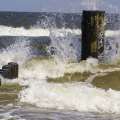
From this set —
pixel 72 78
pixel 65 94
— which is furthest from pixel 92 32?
pixel 65 94

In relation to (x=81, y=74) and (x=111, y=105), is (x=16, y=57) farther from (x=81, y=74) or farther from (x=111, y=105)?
(x=111, y=105)

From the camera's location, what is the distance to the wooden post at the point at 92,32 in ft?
29.1

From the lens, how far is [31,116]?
6105 mm

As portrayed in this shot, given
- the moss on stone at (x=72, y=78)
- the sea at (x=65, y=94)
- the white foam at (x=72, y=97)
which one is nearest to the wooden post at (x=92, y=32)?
the sea at (x=65, y=94)

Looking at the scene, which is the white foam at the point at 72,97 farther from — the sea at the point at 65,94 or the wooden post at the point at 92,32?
the wooden post at the point at 92,32

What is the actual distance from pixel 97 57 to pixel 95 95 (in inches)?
91.2

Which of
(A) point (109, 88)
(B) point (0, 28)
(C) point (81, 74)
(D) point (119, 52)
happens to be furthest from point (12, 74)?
(B) point (0, 28)

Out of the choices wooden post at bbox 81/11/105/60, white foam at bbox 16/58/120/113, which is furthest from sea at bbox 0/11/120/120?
wooden post at bbox 81/11/105/60

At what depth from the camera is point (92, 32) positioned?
8.95 m

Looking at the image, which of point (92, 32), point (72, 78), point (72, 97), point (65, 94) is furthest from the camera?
point (92, 32)

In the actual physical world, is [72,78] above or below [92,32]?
below

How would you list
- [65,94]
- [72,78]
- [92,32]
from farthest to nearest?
[92,32] < [72,78] < [65,94]

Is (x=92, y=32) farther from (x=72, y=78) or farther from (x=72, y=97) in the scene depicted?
(x=72, y=97)

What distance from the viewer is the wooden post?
8883 millimetres
